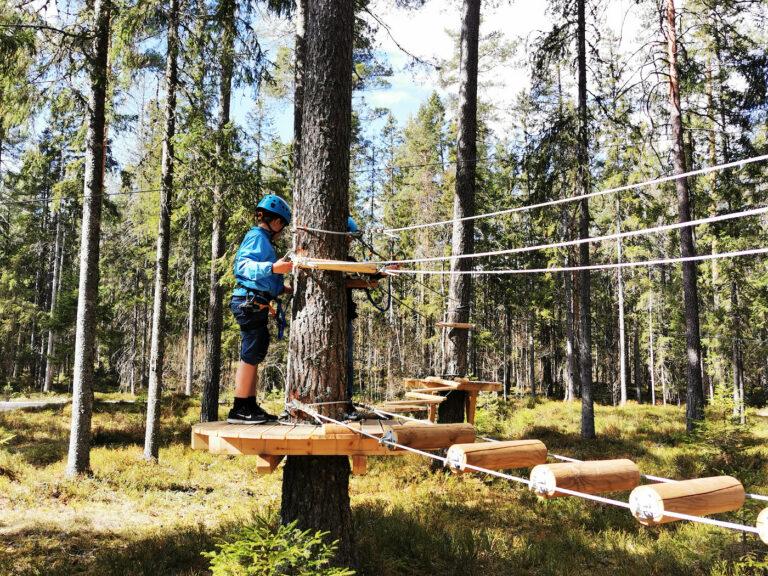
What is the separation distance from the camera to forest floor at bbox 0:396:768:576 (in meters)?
6.33

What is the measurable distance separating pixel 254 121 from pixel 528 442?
28.6m

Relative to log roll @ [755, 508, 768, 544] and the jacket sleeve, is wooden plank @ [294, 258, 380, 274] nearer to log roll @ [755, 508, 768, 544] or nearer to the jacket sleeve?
the jacket sleeve

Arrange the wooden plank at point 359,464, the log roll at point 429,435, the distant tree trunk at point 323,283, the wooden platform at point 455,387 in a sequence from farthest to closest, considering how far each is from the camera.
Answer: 1. the wooden platform at point 455,387
2. the distant tree trunk at point 323,283
3. the wooden plank at point 359,464
4. the log roll at point 429,435

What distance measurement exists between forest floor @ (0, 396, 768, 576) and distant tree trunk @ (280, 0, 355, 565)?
167cm

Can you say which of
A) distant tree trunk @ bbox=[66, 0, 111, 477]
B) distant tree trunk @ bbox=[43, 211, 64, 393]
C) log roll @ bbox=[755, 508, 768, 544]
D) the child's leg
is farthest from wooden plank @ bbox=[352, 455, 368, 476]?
distant tree trunk @ bbox=[43, 211, 64, 393]

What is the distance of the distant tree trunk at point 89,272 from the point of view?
32.9 ft

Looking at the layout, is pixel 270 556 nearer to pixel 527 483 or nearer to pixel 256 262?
pixel 527 483

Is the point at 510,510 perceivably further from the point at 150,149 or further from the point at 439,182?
the point at 439,182

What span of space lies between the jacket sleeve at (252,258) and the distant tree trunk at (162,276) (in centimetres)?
744

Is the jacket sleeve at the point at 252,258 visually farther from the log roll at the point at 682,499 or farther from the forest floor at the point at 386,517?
the forest floor at the point at 386,517

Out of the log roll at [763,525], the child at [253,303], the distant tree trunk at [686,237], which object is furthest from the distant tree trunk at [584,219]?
the log roll at [763,525]

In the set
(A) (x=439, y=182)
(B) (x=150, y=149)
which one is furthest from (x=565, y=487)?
(A) (x=439, y=182)

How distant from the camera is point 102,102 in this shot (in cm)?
1038

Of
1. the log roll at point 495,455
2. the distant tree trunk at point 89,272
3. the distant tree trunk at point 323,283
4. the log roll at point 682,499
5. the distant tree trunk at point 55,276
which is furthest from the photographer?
the distant tree trunk at point 55,276
